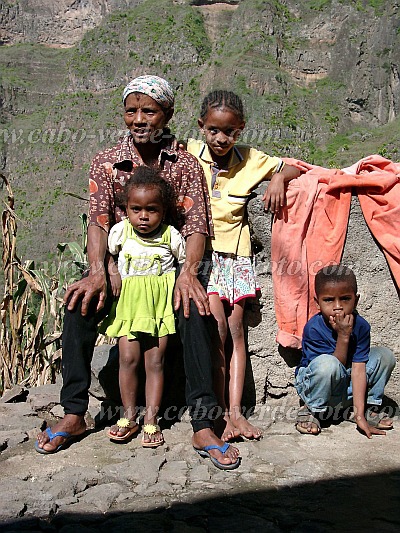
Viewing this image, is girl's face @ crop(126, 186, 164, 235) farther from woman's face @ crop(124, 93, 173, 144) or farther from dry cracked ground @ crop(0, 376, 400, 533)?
dry cracked ground @ crop(0, 376, 400, 533)

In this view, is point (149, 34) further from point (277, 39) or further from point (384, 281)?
point (384, 281)

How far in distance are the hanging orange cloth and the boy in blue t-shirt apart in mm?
111

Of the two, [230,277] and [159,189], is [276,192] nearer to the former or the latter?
[230,277]

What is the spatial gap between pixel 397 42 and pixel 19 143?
138 feet

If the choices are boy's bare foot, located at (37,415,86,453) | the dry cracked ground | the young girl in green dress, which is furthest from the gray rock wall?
boy's bare foot, located at (37,415,86,453)

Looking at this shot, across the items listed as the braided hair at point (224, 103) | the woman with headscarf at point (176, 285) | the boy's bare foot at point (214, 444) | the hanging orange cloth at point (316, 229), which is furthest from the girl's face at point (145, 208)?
the boy's bare foot at point (214, 444)

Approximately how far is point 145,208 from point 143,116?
0.44 m

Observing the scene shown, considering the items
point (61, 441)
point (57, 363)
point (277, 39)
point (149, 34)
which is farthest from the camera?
point (149, 34)

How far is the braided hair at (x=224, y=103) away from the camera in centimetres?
277

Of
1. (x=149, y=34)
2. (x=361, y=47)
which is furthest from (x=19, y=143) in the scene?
(x=361, y=47)

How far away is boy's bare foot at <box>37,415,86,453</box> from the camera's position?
2.43 meters

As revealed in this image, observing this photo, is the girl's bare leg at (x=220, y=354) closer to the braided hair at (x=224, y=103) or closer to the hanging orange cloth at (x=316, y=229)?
the hanging orange cloth at (x=316, y=229)

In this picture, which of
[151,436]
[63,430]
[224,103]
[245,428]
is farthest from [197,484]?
[224,103]

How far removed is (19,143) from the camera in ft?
228
